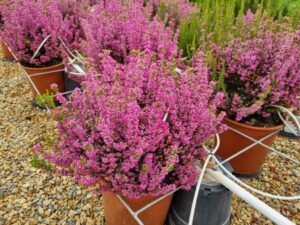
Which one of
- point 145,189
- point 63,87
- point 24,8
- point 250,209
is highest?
point 24,8

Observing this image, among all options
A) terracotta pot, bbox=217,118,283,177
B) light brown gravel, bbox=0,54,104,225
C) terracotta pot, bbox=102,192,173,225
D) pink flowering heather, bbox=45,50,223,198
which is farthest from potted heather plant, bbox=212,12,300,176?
light brown gravel, bbox=0,54,104,225

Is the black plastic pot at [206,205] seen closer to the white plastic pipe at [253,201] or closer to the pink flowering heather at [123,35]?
the white plastic pipe at [253,201]

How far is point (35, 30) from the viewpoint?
2.69 meters

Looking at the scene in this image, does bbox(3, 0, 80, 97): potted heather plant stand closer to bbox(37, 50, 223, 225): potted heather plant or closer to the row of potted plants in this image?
the row of potted plants

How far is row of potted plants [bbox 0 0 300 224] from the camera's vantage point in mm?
1308

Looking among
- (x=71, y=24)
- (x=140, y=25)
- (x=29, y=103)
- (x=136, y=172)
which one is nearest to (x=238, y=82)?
(x=140, y=25)

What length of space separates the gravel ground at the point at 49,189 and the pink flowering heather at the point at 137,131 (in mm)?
772

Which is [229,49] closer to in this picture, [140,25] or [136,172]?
[140,25]

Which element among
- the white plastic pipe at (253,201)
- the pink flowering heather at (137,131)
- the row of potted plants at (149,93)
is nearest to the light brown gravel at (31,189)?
the row of potted plants at (149,93)

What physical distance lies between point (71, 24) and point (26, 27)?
42 centimetres

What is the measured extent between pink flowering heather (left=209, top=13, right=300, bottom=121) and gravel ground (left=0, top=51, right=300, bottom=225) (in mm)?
656

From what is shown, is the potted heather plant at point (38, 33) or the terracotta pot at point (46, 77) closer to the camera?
the potted heather plant at point (38, 33)

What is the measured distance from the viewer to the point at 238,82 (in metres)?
2.05

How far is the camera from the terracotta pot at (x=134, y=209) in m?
1.57
